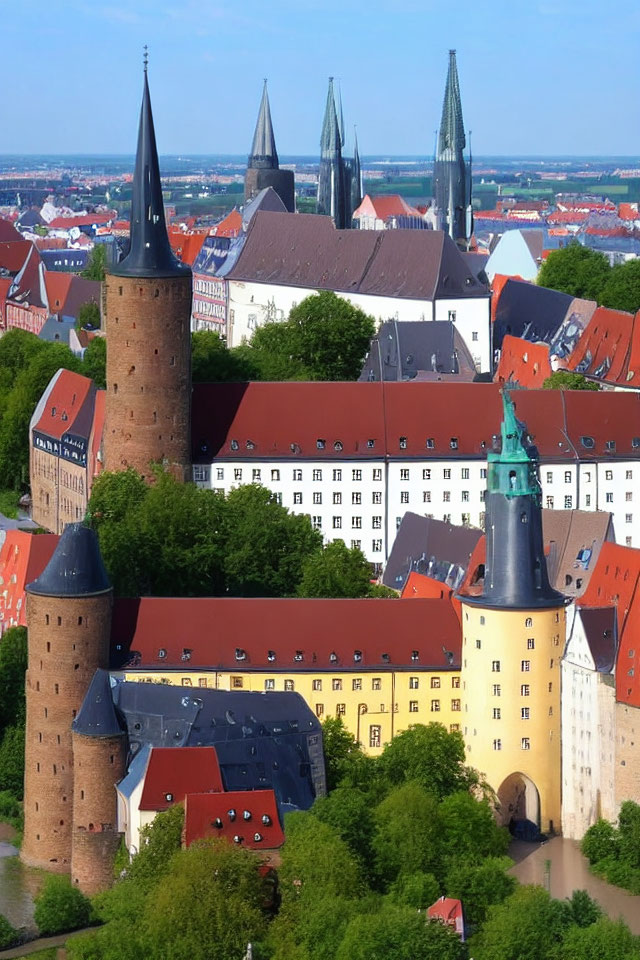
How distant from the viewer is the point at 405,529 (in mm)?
96812

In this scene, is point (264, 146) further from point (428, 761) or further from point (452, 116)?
point (428, 761)

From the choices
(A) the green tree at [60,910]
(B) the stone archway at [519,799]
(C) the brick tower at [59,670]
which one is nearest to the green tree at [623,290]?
(B) the stone archway at [519,799]

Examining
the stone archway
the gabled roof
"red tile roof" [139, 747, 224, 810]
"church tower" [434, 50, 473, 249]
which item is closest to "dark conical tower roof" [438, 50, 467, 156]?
"church tower" [434, 50, 473, 249]

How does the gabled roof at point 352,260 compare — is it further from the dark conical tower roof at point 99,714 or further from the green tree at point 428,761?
the dark conical tower roof at point 99,714

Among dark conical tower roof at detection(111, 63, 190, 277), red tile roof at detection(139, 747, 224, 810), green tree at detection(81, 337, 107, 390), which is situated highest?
dark conical tower roof at detection(111, 63, 190, 277)

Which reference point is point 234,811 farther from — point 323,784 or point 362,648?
point 362,648

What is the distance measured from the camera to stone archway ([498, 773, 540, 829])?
82188mm

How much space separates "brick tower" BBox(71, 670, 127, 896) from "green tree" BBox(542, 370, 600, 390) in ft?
136

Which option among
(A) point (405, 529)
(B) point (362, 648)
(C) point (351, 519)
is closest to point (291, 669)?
(B) point (362, 648)

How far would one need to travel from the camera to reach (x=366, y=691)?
8362 cm

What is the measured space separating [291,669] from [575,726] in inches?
319

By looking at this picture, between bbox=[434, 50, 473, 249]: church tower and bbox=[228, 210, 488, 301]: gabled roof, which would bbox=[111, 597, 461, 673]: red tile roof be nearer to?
bbox=[228, 210, 488, 301]: gabled roof

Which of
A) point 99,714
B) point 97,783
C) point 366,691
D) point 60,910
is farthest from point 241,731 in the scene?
point 366,691

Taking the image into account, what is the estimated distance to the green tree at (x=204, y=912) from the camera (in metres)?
70.1
